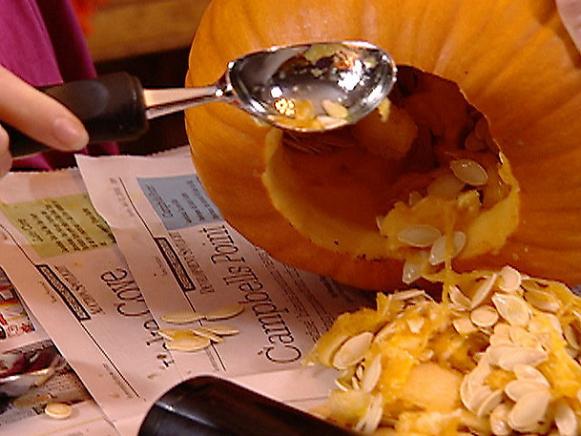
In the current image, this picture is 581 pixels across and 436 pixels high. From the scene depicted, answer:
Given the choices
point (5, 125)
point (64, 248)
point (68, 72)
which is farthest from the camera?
point (68, 72)

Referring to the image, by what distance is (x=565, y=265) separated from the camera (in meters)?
0.73

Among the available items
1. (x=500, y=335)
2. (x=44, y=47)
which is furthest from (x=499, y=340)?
(x=44, y=47)

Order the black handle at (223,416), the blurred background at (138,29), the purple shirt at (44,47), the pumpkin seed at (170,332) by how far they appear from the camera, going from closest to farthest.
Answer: the black handle at (223,416), the pumpkin seed at (170,332), the purple shirt at (44,47), the blurred background at (138,29)

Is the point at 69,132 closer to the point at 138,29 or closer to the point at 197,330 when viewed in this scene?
the point at 197,330

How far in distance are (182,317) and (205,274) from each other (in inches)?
2.7

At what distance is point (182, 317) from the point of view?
0.77 m

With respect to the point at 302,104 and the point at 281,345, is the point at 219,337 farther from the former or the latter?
the point at 302,104

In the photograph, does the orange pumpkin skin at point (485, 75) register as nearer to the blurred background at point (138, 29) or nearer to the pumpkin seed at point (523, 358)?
the pumpkin seed at point (523, 358)

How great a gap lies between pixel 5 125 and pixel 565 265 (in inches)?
15.4

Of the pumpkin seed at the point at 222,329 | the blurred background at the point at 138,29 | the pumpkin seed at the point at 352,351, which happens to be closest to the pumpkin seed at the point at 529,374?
the pumpkin seed at the point at 352,351

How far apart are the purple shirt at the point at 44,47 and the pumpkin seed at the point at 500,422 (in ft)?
1.89

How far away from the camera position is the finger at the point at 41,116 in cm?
58

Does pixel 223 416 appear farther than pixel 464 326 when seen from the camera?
No

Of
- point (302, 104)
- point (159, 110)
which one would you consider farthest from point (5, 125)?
point (302, 104)
